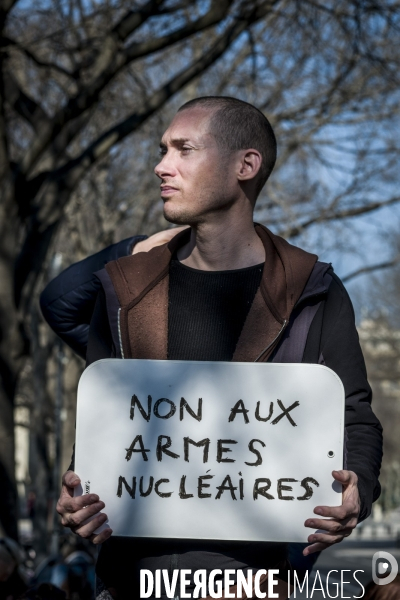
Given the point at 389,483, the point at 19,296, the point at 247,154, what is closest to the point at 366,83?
the point at 19,296

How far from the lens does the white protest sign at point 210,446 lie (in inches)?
96.7

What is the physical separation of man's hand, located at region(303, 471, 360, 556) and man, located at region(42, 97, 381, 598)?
0.07m

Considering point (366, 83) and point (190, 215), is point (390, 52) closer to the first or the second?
point (366, 83)

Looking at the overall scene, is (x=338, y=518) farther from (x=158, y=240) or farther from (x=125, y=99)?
(x=125, y=99)

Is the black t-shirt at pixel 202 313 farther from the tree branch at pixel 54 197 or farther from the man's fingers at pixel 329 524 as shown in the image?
the tree branch at pixel 54 197

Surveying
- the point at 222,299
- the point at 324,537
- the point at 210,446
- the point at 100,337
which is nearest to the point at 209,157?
the point at 222,299

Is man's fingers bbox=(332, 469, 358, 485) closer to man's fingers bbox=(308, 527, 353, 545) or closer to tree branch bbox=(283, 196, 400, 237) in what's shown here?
man's fingers bbox=(308, 527, 353, 545)

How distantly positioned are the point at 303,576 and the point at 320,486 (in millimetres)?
632

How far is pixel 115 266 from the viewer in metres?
2.82

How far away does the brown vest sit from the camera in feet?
8.79

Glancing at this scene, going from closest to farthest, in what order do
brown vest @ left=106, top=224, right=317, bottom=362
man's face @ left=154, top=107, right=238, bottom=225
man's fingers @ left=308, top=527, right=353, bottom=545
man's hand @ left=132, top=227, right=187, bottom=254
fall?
1. man's fingers @ left=308, top=527, right=353, bottom=545
2. brown vest @ left=106, top=224, right=317, bottom=362
3. man's face @ left=154, top=107, right=238, bottom=225
4. man's hand @ left=132, top=227, right=187, bottom=254

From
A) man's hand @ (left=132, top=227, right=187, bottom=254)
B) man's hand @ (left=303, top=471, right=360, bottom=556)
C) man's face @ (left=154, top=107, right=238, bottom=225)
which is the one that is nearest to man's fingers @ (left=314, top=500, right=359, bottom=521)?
man's hand @ (left=303, top=471, right=360, bottom=556)

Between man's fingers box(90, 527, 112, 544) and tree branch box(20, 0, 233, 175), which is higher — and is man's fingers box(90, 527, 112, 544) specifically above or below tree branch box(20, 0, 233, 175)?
below

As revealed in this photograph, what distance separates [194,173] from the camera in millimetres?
2789
